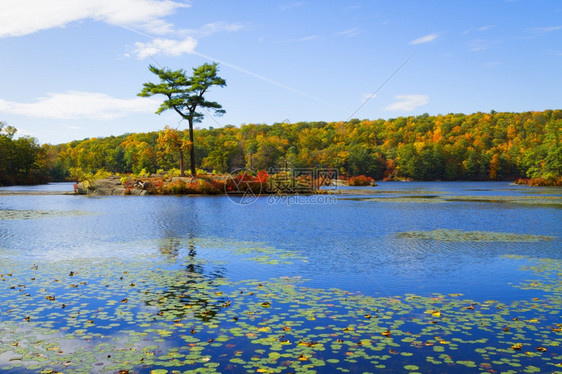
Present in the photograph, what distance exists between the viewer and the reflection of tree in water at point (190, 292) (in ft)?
32.1

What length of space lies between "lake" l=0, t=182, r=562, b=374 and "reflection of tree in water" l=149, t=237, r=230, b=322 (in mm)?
49

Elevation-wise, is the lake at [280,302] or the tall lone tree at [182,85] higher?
the tall lone tree at [182,85]

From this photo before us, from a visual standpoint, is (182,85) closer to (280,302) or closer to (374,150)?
(280,302)

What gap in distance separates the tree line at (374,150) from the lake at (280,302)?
99.8 m

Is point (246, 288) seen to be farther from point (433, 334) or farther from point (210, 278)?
point (433, 334)

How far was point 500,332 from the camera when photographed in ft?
27.6

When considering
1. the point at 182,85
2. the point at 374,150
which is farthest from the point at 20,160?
the point at 374,150

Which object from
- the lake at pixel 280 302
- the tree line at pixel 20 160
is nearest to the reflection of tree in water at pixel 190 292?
the lake at pixel 280 302

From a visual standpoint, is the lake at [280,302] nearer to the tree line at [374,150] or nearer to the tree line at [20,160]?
the tree line at [20,160]

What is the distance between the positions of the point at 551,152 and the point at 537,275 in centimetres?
8677

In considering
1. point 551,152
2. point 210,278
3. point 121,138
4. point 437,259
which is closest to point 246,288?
point 210,278

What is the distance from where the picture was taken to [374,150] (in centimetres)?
15025

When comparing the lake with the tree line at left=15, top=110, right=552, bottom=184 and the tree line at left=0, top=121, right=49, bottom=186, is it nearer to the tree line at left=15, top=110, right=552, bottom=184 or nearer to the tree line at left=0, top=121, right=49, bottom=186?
the tree line at left=0, top=121, right=49, bottom=186

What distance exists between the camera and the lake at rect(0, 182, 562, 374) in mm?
7223
